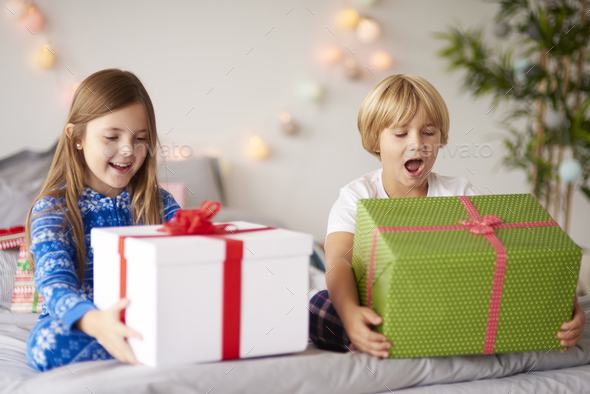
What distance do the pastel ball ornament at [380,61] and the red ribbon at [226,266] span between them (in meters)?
2.40

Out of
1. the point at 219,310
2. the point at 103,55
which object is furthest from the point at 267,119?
the point at 219,310

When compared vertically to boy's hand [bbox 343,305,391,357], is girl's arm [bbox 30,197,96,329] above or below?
above

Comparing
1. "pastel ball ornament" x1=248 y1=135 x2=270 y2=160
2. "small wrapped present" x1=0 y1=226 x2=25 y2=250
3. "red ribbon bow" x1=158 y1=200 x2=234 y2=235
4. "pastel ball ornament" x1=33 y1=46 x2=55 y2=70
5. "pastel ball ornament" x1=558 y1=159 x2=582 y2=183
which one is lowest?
"small wrapped present" x1=0 y1=226 x2=25 y2=250

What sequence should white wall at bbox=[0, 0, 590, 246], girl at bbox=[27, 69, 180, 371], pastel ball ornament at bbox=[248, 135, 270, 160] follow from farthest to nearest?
pastel ball ornament at bbox=[248, 135, 270, 160] → white wall at bbox=[0, 0, 590, 246] → girl at bbox=[27, 69, 180, 371]

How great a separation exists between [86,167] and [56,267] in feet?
1.07

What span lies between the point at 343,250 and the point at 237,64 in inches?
73.8

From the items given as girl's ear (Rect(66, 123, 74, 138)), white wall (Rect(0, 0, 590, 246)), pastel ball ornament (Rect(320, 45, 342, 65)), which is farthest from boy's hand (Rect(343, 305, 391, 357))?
pastel ball ornament (Rect(320, 45, 342, 65))

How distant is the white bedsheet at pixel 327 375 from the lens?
2.53ft

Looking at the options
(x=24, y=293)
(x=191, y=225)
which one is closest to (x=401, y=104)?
(x=191, y=225)

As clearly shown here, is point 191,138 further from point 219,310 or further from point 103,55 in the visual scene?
point 219,310

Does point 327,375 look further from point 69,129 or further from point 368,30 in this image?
point 368,30

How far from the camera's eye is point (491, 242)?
0.92 m

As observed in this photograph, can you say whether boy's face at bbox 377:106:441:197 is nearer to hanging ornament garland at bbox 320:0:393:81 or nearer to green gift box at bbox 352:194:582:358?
green gift box at bbox 352:194:582:358

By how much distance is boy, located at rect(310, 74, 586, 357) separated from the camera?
1155 millimetres
